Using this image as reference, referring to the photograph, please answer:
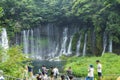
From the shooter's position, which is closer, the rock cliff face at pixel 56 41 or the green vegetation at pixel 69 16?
the green vegetation at pixel 69 16

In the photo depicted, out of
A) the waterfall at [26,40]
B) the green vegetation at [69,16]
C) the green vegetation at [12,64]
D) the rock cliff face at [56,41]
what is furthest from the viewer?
the waterfall at [26,40]

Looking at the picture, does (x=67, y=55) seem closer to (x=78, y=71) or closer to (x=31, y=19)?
(x=31, y=19)

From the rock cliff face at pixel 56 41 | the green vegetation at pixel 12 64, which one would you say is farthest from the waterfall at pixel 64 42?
the green vegetation at pixel 12 64

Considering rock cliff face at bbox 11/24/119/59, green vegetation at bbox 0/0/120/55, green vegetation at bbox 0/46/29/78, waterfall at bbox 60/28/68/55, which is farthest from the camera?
waterfall at bbox 60/28/68/55

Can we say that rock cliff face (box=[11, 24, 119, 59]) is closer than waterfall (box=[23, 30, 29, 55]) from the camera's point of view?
Yes

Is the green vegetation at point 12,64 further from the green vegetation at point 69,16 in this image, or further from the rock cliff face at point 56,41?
the rock cliff face at point 56,41

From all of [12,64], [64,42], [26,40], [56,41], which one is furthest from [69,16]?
[12,64]

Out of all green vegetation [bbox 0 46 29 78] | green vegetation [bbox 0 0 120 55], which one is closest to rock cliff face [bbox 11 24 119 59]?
green vegetation [bbox 0 0 120 55]

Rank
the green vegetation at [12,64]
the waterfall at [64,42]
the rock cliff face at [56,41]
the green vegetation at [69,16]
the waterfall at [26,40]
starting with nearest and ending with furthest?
the green vegetation at [12,64], the green vegetation at [69,16], the rock cliff face at [56,41], the waterfall at [64,42], the waterfall at [26,40]

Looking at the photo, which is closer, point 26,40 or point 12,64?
point 12,64

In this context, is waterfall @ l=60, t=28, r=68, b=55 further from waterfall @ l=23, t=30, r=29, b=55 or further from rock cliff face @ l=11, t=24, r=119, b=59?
waterfall @ l=23, t=30, r=29, b=55

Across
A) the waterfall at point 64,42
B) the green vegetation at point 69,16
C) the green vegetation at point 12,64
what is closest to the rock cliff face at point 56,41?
the waterfall at point 64,42

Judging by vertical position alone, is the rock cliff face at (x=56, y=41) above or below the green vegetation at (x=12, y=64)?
below

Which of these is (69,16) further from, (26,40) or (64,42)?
(26,40)
